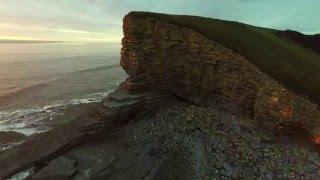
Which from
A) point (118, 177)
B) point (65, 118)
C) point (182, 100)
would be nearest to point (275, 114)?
point (182, 100)

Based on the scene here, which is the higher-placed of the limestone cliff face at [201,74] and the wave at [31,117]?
the limestone cliff face at [201,74]

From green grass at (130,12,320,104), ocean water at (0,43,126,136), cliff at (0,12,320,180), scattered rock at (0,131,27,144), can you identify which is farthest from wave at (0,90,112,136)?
green grass at (130,12,320,104)

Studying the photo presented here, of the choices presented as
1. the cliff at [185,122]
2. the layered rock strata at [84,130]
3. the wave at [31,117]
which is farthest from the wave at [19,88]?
the cliff at [185,122]

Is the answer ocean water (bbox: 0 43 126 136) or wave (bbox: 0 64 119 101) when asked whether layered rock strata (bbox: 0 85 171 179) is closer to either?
ocean water (bbox: 0 43 126 136)

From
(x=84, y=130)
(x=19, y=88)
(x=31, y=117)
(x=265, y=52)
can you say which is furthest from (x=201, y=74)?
(x=19, y=88)

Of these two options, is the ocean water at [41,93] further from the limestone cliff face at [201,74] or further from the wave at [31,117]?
the limestone cliff face at [201,74]

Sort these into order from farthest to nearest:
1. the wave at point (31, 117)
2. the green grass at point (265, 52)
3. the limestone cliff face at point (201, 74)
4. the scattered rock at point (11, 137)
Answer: the wave at point (31, 117) → the scattered rock at point (11, 137) → the green grass at point (265, 52) → the limestone cliff face at point (201, 74)

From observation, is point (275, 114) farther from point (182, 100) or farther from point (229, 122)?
point (182, 100)
